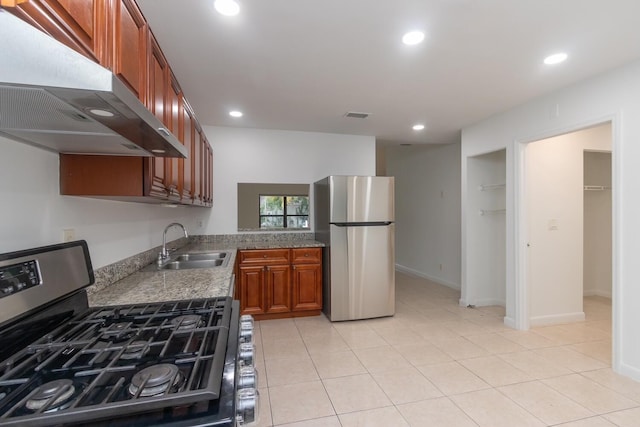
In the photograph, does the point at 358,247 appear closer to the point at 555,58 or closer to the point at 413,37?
the point at 413,37

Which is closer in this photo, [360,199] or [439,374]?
[439,374]

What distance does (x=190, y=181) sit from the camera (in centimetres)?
240

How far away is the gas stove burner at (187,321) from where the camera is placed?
1153mm

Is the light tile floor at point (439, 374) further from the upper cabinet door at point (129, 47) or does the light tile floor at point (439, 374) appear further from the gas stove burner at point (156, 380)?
the upper cabinet door at point (129, 47)

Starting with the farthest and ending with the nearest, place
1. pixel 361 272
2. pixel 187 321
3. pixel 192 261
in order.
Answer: pixel 361 272
pixel 192 261
pixel 187 321

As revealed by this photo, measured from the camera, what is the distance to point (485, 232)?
422 centimetres

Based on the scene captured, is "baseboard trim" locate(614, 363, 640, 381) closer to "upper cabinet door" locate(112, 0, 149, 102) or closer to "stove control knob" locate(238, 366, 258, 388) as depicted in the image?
"stove control knob" locate(238, 366, 258, 388)

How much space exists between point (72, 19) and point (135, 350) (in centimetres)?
92

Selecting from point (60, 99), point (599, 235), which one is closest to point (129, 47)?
point (60, 99)

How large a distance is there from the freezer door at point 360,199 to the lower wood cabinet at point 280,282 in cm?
61

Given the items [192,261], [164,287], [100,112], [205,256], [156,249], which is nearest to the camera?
[100,112]

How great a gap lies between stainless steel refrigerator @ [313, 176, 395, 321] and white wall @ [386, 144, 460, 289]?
6.27 feet

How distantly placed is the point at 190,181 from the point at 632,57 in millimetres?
3446

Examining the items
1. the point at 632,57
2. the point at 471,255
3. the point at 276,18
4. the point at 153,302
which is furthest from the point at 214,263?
the point at 632,57
